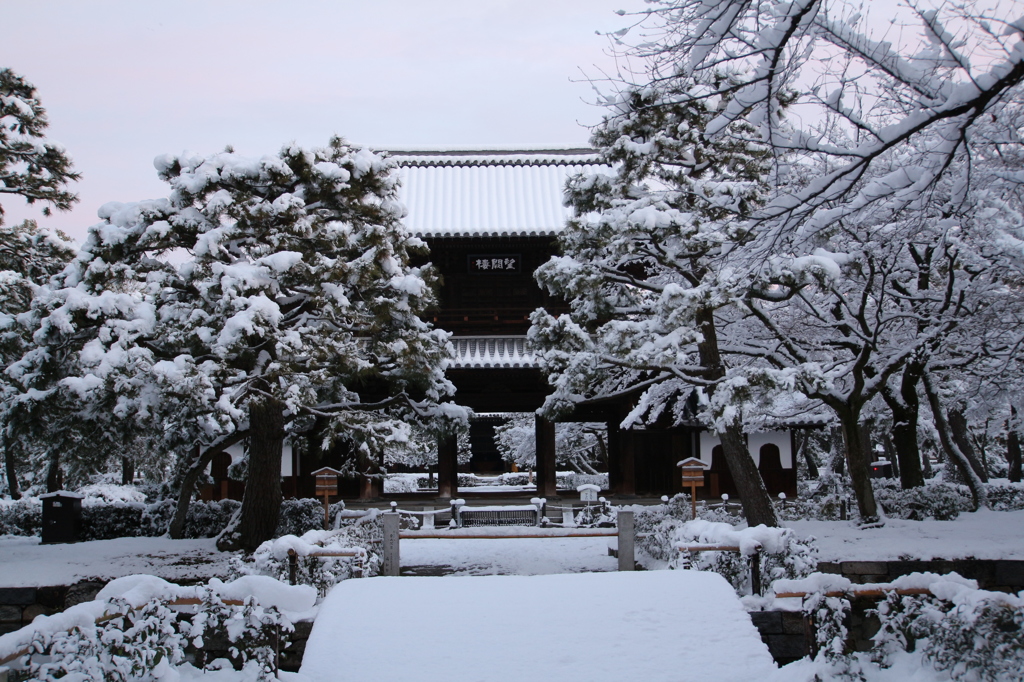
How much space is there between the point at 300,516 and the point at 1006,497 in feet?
51.7

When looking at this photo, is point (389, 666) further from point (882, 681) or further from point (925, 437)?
point (925, 437)

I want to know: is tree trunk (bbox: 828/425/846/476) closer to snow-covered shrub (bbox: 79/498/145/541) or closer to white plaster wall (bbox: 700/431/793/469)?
white plaster wall (bbox: 700/431/793/469)

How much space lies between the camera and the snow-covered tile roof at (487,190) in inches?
639

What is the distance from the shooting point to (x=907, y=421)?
14.1 metres

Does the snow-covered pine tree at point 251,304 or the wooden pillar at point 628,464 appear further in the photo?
the wooden pillar at point 628,464

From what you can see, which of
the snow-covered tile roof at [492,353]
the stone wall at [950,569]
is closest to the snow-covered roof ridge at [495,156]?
the snow-covered tile roof at [492,353]

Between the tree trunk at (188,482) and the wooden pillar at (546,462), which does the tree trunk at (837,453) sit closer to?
the wooden pillar at (546,462)

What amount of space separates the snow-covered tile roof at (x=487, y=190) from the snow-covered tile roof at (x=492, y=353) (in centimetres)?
234

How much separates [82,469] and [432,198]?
9447 millimetres

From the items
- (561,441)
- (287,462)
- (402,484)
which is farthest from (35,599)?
(561,441)

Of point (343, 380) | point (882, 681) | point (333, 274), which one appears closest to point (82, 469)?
point (343, 380)

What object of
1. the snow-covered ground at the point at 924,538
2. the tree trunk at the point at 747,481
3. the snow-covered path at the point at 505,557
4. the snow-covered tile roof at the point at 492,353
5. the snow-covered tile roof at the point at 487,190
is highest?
the snow-covered tile roof at the point at 487,190

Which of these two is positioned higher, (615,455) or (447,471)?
(615,455)

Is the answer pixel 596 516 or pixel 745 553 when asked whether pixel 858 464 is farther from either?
pixel 745 553
